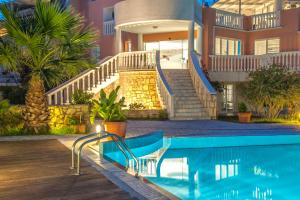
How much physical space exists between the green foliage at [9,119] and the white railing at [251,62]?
13240 mm

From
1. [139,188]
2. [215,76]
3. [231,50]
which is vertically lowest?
[139,188]

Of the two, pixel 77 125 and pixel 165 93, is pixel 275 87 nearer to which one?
pixel 165 93

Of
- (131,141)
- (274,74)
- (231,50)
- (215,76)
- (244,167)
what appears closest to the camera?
(244,167)

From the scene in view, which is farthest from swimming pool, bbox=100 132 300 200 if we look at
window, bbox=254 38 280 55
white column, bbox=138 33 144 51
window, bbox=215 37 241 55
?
white column, bbox=138 33 144 51

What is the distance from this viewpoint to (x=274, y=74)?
18.4 meters

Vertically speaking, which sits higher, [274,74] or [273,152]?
[274,74]

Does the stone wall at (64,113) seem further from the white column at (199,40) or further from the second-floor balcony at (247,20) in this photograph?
the second-floor balcony at (247,20)

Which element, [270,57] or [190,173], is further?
[270,57]

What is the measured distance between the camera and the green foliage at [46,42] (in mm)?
11891

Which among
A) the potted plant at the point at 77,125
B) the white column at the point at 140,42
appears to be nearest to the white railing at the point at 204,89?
the white column at the point at 140,42

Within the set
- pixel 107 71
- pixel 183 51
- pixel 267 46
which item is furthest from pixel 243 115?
pixel 183 51

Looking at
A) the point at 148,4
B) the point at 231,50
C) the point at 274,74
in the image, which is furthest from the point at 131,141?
the point at 231,50

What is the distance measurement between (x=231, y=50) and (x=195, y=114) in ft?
27.7

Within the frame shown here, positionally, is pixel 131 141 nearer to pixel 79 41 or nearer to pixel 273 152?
pixel 79 41
